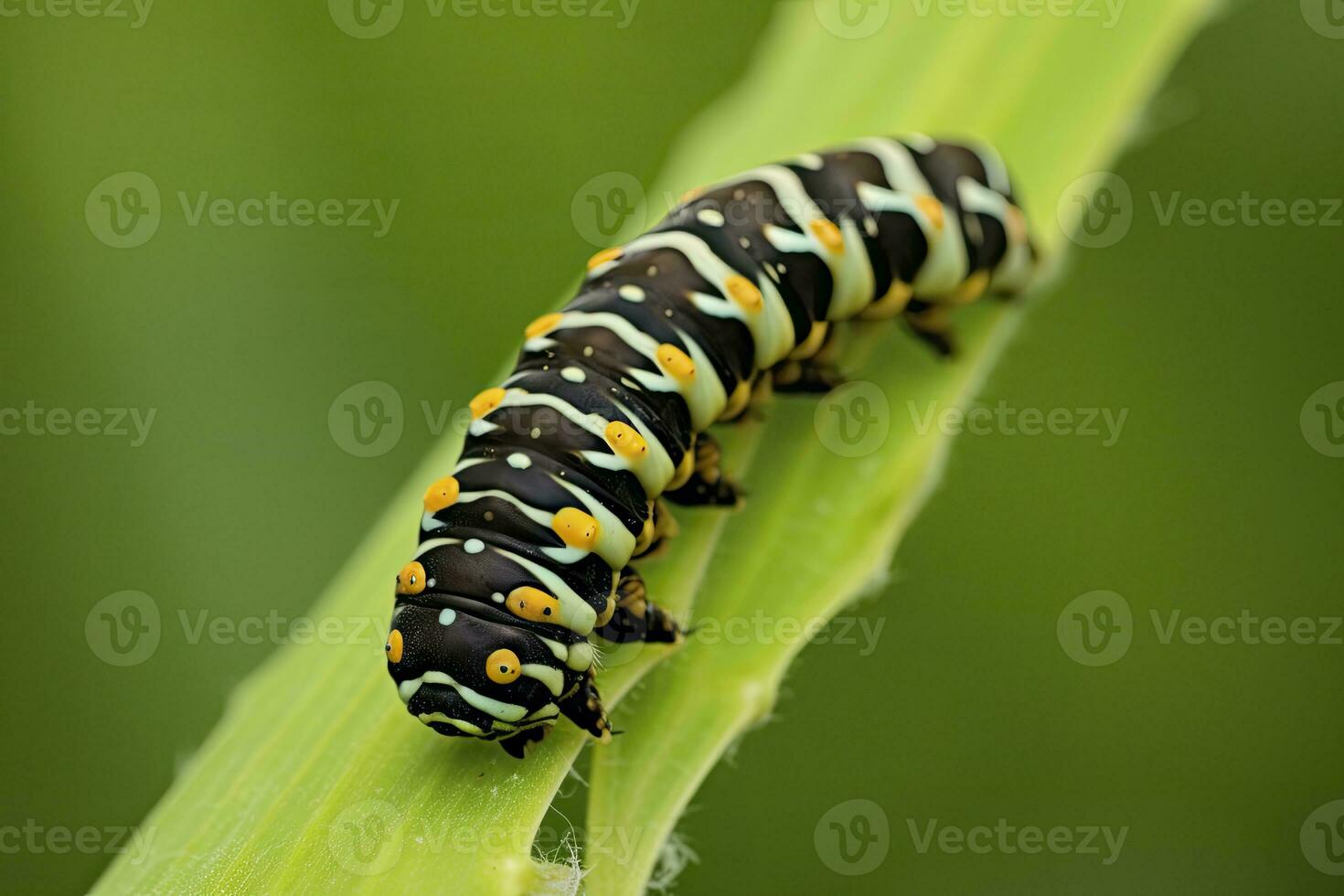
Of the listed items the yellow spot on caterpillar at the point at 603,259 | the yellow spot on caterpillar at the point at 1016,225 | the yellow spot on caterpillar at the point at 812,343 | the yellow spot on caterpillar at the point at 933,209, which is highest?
the yellow spot on caterpillar at the point at 1016,225

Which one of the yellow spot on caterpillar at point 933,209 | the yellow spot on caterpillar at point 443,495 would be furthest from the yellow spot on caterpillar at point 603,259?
the yellow spot on caterpillar at point 933,209

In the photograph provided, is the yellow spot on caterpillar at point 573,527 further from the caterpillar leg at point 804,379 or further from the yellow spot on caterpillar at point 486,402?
the caterpillar leg at point 804,379

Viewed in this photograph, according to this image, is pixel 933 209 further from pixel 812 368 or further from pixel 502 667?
pixel 502 667

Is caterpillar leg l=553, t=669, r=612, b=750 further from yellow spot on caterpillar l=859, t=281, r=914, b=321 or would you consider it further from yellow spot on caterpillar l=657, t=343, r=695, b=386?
yellow spot on caterpillar l=859, t=281, r=914, b=321

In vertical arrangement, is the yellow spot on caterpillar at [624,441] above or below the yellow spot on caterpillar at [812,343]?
below

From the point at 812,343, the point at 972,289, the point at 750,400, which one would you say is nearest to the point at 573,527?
the point at 750,400

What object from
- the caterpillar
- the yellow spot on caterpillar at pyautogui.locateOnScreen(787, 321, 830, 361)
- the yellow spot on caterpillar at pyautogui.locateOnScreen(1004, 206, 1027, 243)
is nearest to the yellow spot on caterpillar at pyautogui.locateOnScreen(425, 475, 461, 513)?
the caterpillar

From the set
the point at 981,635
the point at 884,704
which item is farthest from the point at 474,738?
the point at 981,635
